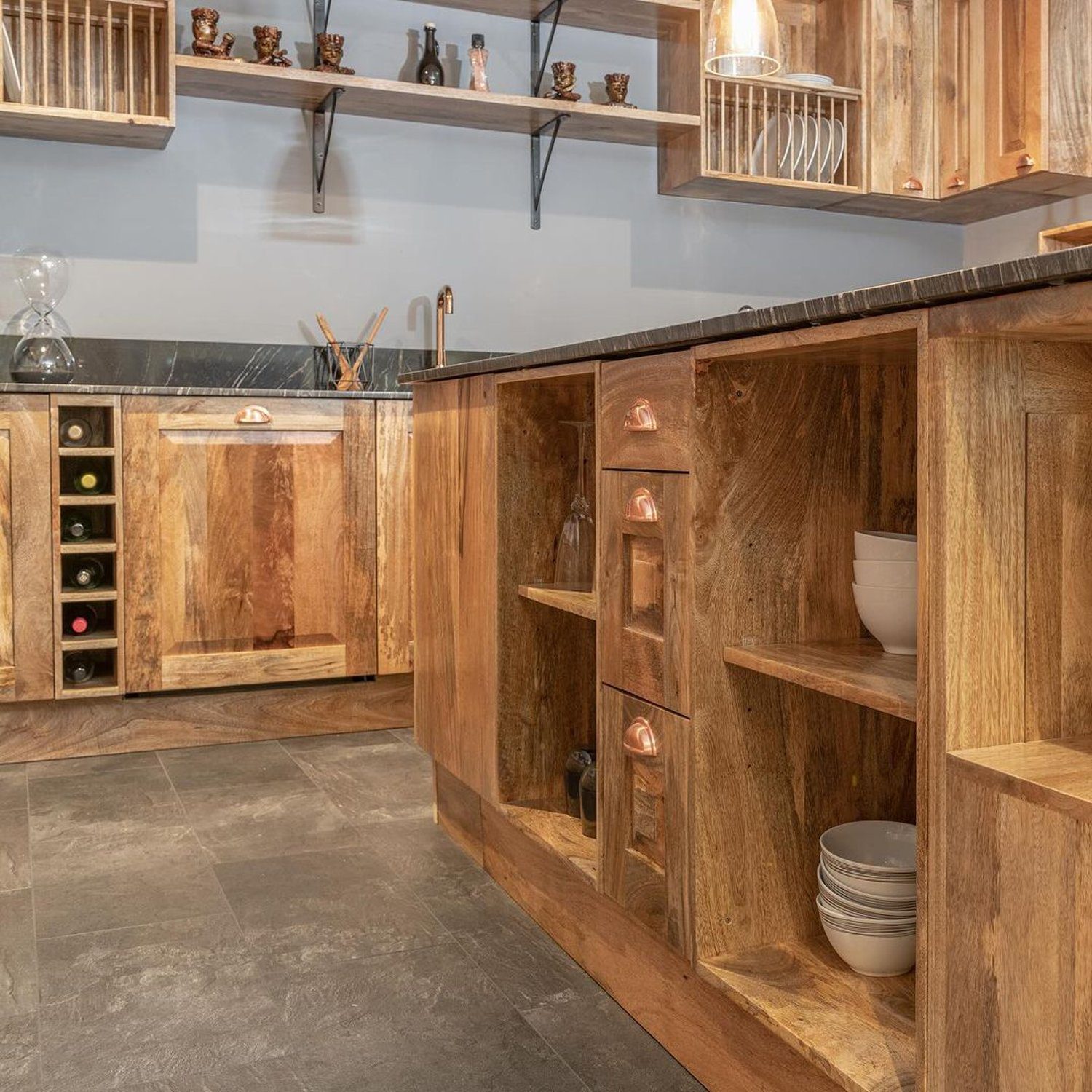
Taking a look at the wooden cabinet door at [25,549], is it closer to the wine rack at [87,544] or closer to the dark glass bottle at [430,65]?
the wine rack at [87,544]

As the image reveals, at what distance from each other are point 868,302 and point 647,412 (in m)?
0.48

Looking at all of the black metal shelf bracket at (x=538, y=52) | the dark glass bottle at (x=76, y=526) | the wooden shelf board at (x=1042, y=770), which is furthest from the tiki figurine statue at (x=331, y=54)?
the wooden shelf board at (x=1042, y=770)

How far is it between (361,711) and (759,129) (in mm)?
2406

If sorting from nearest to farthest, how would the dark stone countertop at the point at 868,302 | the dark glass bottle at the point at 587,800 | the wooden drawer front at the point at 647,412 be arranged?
the dark stone countertop at the point at 868,302, the wooden drawer front at the point at 647,412, the dark glass bottle at the point at 587,800

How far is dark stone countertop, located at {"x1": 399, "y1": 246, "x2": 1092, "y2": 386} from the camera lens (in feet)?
2.93

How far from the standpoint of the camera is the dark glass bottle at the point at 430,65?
12.2 feet

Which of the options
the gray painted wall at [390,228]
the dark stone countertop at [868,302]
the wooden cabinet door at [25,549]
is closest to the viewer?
the dark stone countertop at [868,302]

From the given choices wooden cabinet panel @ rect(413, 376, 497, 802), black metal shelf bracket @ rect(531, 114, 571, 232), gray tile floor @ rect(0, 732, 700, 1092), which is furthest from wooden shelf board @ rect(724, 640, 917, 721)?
black metal shelf bracket @ rect(531, 114, 571, 232)

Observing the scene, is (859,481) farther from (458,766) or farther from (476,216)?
(476,216)

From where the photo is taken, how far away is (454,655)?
2.30 meters

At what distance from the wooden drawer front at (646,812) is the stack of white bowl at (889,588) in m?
0.25

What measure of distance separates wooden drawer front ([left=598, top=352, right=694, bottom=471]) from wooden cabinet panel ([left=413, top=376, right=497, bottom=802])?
1.46 feet

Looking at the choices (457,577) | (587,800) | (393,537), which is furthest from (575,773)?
(393,537)

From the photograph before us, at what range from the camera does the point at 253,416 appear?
3.18m
